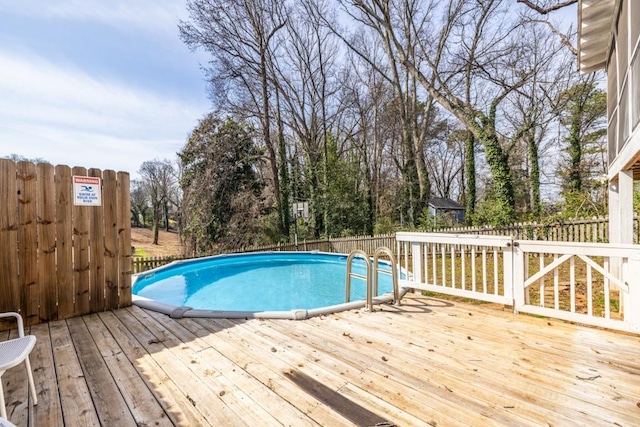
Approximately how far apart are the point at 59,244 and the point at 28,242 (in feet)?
0.82

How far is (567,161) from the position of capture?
48.3ft

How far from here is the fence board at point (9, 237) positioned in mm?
2965

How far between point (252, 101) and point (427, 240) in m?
12.4

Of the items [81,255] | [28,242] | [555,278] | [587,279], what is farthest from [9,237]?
[587,279]

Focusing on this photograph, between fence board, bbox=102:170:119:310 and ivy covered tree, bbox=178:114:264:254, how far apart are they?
8686 millimetres

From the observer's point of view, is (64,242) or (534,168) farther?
(534,168)

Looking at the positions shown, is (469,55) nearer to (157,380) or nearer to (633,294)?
(633,294)

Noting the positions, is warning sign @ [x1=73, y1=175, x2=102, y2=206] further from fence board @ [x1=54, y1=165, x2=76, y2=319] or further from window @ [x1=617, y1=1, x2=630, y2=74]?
window @ [x1=617, y1=1, x2=630, y2=74]

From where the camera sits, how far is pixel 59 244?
327 centimetres

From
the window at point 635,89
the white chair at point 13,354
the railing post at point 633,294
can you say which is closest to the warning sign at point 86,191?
the white chair at point 13,354

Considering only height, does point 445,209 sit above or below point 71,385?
above

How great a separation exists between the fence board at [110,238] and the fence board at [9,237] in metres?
0.77

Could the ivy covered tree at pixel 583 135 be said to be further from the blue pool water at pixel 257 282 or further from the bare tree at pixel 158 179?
the bare tree at pixel 158 179

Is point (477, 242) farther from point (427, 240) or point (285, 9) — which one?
point (285, 9)
